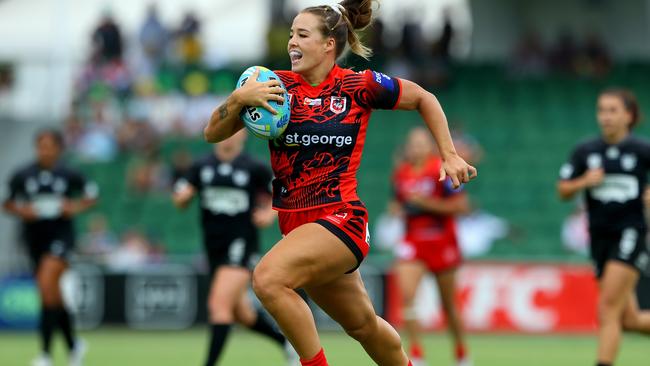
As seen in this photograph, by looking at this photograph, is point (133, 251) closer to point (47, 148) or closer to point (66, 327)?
point (47, 148)

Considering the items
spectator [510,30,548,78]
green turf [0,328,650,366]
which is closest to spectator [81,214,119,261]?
green turf [0,328,650,366]

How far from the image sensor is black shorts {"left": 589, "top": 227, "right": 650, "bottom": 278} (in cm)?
985

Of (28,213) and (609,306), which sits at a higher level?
(609,306)

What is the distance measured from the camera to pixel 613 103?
9.98 meters

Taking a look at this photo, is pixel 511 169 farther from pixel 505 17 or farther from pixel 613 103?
pixel 613 103

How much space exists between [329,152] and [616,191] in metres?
3.62

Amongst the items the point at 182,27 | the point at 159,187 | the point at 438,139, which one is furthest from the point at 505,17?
the point at 438,139

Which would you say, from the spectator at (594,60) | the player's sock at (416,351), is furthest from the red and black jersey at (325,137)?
the spectator at (594,60)

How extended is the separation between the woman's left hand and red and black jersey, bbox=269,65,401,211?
0.56 metres

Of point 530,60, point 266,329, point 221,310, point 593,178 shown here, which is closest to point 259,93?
point 593,178

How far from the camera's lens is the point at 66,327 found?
12633mm

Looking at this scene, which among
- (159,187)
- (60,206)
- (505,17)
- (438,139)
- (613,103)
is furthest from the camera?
(505,17)

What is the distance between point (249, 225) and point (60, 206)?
2694mm

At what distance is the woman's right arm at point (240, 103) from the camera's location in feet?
23.0
